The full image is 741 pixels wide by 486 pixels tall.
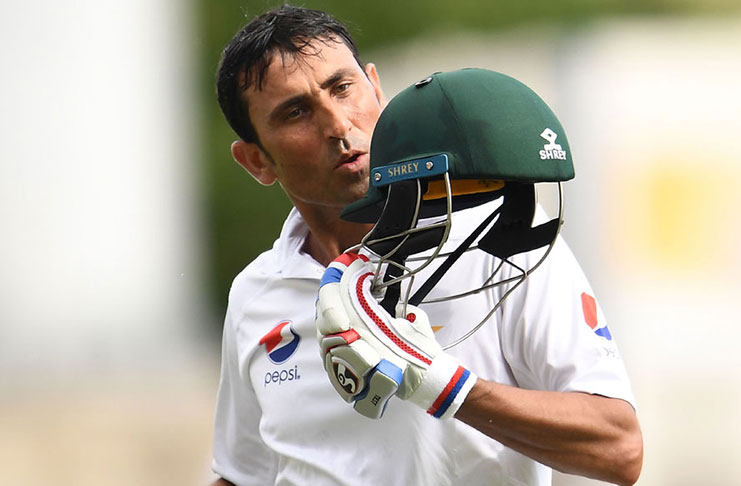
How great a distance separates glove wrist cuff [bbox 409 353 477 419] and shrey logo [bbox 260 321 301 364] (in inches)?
22.0

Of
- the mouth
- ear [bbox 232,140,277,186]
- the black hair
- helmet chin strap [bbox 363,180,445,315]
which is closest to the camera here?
helmet chin strap [bbox 363,180,445,315]

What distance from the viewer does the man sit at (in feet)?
4.74

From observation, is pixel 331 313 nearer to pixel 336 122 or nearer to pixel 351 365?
pixel 351 365

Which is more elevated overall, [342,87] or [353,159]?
[342,87]

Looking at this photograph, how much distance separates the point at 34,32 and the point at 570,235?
10.4 ft

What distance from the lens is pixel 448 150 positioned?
4.43 ft

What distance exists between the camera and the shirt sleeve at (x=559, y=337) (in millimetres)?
1515

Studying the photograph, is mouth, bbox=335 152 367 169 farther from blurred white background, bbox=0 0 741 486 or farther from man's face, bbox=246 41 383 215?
blurred white background, bbox=0 0 741 486

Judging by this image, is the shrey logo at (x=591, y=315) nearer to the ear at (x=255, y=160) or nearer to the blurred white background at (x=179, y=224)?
the ear at (x=255, y=160)

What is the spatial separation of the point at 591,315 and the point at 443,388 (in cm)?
39

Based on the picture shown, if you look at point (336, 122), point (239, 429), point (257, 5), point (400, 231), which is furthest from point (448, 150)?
point (257, 5)

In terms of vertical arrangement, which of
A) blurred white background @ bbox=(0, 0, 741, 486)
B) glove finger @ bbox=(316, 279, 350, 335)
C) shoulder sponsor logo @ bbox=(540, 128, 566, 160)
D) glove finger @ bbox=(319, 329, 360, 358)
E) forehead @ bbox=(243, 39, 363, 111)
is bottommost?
blurred white background @ bbox=(0, 0, 741, 486)

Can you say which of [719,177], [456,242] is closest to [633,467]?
[456,242]

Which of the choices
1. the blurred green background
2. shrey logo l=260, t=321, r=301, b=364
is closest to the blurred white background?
the blurred green background
